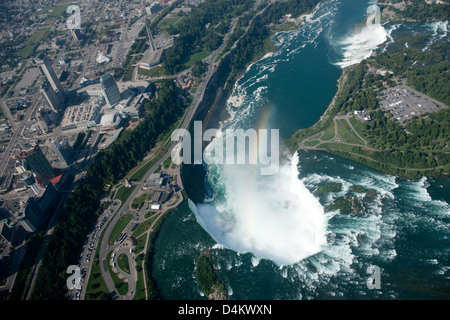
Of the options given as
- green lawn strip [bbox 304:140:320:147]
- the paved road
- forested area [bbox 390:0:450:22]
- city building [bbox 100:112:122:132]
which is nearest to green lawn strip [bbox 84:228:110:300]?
the paved road

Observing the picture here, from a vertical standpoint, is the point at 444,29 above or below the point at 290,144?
above

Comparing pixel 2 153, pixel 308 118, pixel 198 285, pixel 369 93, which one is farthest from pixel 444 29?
pixel 2 153

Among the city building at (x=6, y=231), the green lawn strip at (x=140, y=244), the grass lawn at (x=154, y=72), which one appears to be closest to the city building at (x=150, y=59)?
the grass lawn at (x=154, y=72)

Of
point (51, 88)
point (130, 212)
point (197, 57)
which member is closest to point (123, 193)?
point (130, 212)

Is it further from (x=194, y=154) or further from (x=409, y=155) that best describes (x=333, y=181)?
(x=194, y=154)
